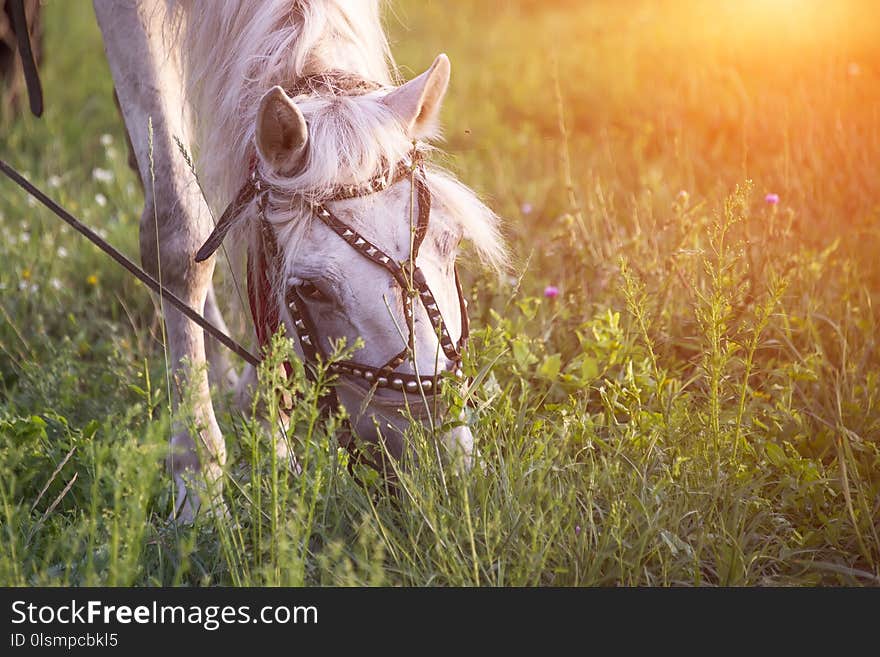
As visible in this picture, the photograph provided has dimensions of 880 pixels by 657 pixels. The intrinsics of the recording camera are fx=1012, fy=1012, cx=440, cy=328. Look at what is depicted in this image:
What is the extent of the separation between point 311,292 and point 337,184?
26 centimetres

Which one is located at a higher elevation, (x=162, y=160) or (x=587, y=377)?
(x=162, y=160)

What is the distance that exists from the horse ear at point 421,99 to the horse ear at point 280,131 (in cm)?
25

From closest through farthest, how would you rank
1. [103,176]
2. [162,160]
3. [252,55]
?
1. [252,55]
2. [162,160]
3. [103,176]

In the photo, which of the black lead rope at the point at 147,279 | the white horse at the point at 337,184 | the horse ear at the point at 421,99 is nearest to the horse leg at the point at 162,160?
the white horse at the point at 337,184

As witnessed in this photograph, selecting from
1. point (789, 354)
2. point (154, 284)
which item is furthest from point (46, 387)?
point (789, 354)

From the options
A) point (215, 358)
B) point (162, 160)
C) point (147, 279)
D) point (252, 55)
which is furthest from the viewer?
point (215, 358)

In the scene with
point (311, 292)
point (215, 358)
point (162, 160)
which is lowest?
point (215, 358)

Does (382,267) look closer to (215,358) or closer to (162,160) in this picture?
(162,160)

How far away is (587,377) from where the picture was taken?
9.46 feet

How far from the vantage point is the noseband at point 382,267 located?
2.27m

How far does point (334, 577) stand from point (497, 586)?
1.15 feet

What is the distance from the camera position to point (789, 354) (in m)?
3.25

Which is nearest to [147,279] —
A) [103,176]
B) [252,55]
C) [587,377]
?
[252,55]
